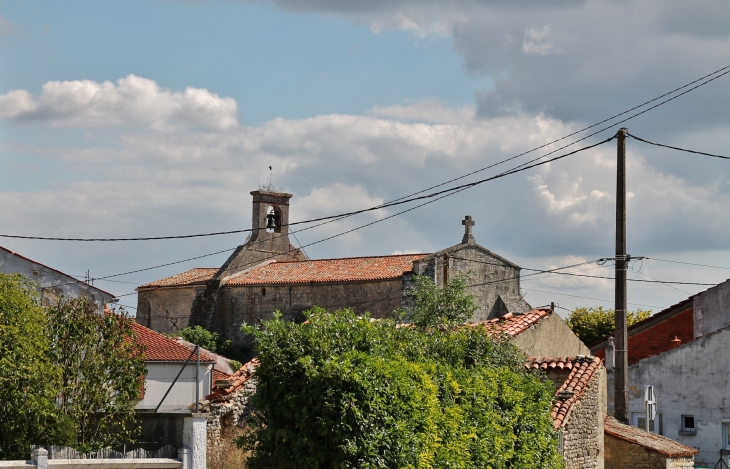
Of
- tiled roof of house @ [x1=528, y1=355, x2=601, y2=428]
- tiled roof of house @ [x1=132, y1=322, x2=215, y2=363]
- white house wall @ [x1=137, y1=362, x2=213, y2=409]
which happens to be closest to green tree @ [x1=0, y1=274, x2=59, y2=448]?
tiled roof of house @ [x1=528, y1=355, x2=601, y2=428]

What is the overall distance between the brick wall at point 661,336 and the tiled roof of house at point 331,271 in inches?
547

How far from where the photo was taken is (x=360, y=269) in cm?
5228

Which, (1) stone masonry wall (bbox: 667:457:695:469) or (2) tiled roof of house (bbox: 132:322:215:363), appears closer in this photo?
(1) stone masonry wall (bbox: 667:457:695:469)

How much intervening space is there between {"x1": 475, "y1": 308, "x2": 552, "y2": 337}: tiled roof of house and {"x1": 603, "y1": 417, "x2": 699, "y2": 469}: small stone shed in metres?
2.86

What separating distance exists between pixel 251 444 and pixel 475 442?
12.3 feet

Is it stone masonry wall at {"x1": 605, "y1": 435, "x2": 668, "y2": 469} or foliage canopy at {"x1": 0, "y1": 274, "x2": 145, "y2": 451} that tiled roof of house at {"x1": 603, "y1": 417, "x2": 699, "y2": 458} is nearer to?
stone masonry wall at {"x1": 605, "y1": 435, "x2": 668, "y2": 469}

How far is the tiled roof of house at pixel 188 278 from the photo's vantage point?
58.2 metres

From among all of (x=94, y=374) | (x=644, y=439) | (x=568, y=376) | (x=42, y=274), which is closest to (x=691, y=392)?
(x=644, y=439)

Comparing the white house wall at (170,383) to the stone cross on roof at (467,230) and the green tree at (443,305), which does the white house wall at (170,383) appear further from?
the stone cross on roof at (467,230)

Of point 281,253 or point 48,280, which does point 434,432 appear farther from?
point 281,253

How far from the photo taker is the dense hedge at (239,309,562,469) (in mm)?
13984

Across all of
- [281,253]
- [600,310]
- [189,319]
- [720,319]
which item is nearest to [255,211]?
[281,253]

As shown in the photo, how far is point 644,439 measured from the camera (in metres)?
23.3

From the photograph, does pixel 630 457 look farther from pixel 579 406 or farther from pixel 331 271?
pixel 331 271
